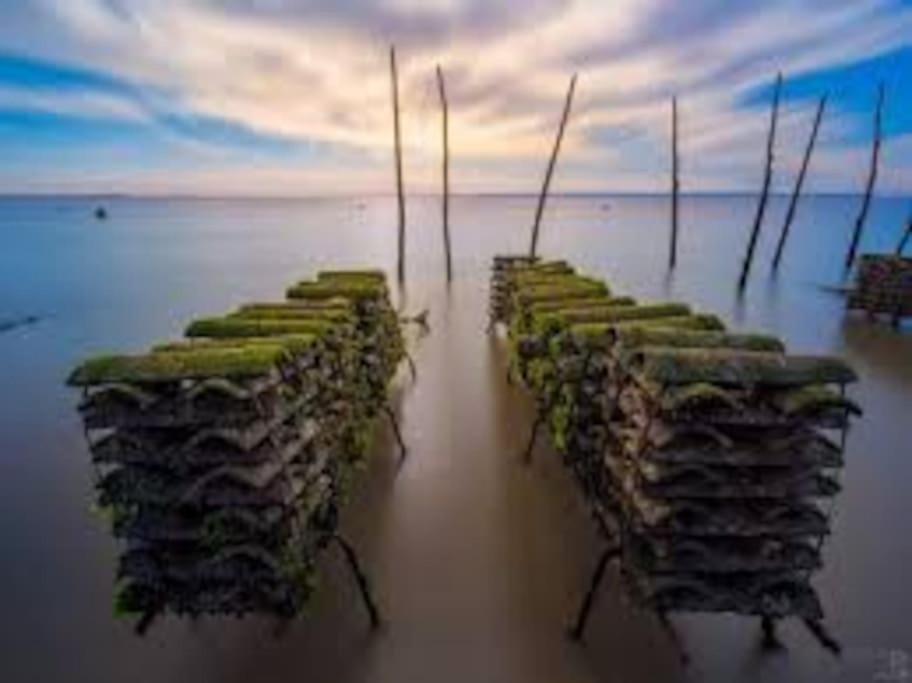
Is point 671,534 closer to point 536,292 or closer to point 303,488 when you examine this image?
point 303,488

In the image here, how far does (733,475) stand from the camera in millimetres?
9055

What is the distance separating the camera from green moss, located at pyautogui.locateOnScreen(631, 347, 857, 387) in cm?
882

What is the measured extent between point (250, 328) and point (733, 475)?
23.3 ft

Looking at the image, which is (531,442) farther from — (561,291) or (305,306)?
(305,306)

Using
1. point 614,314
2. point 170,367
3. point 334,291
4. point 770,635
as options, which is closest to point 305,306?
point 334,291

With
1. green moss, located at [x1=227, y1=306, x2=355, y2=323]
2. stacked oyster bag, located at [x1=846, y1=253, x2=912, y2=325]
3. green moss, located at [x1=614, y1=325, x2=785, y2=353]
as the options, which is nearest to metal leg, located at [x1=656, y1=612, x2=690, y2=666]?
green moss, located at [x1=614, y1=325, x2=785, y2=353]

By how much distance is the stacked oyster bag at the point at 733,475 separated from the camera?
8.85m

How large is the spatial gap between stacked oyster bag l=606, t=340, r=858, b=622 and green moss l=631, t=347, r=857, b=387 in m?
Result: 0.01

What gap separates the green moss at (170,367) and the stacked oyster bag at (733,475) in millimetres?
4094

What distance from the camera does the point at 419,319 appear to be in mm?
30594

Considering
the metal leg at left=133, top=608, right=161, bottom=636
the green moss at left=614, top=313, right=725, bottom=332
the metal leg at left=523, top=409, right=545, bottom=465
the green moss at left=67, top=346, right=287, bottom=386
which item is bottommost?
the metal leg at left=523, top=409, right=545, bottom=465

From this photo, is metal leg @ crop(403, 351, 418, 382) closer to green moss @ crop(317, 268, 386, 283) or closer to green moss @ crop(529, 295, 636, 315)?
green moss @ crop(317, 268, 386, 283)

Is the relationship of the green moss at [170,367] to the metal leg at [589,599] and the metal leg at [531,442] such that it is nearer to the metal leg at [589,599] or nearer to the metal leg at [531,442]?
the metal leg at [589,599]

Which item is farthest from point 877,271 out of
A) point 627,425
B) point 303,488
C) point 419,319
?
point 303,488
